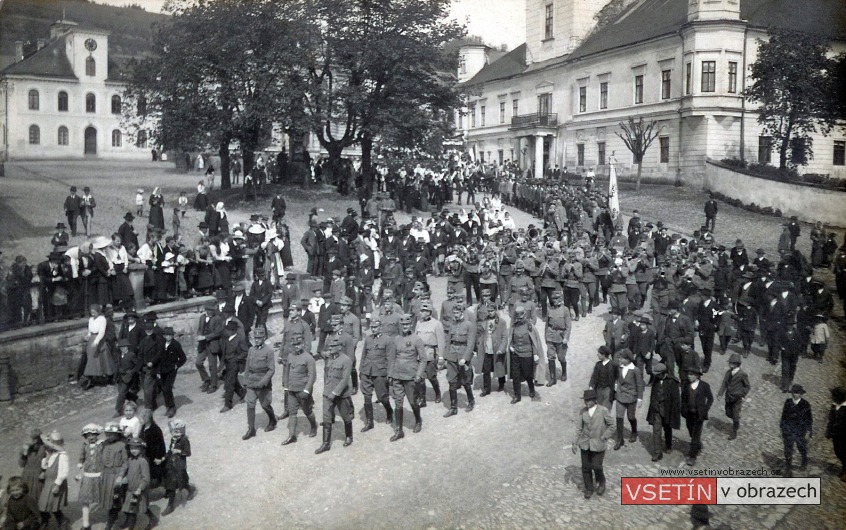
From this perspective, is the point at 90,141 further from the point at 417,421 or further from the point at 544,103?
the point at 544,103

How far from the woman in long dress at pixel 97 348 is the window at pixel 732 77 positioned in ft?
102

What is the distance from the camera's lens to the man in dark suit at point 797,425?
28.6ft

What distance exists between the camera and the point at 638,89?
37.5 m

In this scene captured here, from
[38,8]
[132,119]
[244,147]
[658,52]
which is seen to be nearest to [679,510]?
[38,8]

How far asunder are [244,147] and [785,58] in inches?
860

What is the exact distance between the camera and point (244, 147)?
24141 millimetres

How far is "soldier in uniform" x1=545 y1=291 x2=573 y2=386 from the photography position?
11.7 m

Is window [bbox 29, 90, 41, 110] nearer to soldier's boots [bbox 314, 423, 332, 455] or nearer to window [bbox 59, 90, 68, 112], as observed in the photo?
window [bbox 59, 90, 68, 112]

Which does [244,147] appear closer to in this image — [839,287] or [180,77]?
[180,77]

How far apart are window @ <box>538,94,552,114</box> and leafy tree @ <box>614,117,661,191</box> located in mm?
7909

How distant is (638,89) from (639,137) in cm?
466

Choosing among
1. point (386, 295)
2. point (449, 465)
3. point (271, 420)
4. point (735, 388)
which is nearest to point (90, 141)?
point (386, 295)

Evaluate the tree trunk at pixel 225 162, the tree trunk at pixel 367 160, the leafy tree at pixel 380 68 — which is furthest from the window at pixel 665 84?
the tree trunk at pixel 225 162

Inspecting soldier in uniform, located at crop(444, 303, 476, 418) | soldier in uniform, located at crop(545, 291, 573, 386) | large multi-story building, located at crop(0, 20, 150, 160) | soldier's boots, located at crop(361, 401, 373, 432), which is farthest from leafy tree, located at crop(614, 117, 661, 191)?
soldier's boots, located at crop(361, 401, 373, 432)
